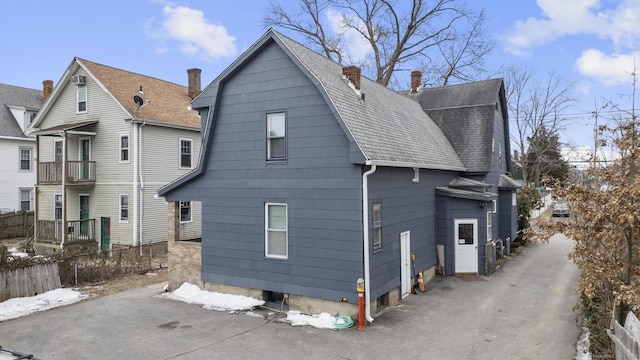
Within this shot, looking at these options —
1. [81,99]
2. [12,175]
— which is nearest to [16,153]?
[12,175]

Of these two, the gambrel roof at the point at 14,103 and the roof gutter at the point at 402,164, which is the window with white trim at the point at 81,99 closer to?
the gambrel roof at the point at 14,103

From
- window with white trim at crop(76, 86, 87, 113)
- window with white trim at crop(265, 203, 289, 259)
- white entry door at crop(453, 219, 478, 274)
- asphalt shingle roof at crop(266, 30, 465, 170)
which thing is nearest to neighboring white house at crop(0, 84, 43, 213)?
window with white trim at crop(76, 86, 87, 113)

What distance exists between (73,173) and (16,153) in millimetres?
12096

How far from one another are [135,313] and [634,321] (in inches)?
441

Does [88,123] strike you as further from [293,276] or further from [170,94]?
[293,276]

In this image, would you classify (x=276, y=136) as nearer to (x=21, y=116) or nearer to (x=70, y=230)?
(x=70, y=230)

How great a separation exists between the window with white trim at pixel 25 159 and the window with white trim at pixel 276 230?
1095 inches

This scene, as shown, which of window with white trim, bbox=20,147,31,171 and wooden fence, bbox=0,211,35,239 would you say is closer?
wooden fence, bbox=0,211,35,239

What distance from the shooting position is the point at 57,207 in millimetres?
23891

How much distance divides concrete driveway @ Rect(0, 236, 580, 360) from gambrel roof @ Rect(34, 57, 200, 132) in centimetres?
1135

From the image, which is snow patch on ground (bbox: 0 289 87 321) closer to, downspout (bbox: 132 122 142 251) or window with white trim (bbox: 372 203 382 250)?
downspout (bbox: 132 122 142 251)

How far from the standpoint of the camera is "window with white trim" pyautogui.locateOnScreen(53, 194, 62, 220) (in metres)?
23.8

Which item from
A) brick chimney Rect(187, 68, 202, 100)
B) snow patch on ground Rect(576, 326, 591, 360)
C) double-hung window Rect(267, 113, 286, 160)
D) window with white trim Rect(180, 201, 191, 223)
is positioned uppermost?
brick chimney Rect(187, 68, 202, 100)

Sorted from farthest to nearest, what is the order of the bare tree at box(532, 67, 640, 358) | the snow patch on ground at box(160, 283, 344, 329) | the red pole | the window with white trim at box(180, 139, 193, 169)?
the window with white trim at box(180, 139, 193, 169), the snow patch on ground at box(160, 283, 344, 329), the red pole, the bare tree at box(532, 67, 640, 358)
